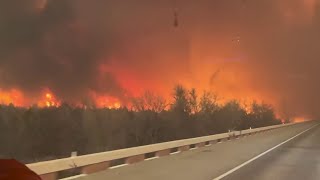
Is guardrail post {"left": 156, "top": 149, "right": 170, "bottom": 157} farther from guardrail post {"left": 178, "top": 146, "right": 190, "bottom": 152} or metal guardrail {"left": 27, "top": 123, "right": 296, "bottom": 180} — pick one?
guardrail post {"left": 178, "top": 146, "right": 190, "bottom": 152}

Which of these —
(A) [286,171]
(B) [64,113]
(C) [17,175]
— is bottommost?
(A) [286,171]

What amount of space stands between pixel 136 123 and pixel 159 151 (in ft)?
133

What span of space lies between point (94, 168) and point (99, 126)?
50924 millimetres

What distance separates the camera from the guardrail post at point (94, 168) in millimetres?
14828

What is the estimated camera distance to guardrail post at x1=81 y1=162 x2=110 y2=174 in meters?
14.8

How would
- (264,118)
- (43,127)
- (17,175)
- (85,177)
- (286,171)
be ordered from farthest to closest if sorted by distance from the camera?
(264,118) → (43,127) → (286,171) → (85,177) → (17,175)

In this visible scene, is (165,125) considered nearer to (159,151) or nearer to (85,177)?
(159,151)

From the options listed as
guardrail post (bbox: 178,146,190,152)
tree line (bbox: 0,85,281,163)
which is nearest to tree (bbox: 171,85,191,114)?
tree line (bbox: 0,85,281,163)

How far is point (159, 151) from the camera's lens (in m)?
23.2

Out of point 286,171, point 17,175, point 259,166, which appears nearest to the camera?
point 17,175

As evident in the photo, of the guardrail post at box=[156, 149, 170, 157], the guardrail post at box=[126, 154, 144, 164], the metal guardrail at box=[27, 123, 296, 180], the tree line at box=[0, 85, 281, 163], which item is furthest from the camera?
the tree line at box=[0, 85, 281, 163]

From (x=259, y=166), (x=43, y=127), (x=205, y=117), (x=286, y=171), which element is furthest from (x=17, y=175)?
(x=205, y=117)

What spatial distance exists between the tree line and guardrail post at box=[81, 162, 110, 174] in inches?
1227

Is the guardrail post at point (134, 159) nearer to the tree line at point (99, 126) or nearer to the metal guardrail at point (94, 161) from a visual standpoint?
the metal guardrail at point (94, 161)
